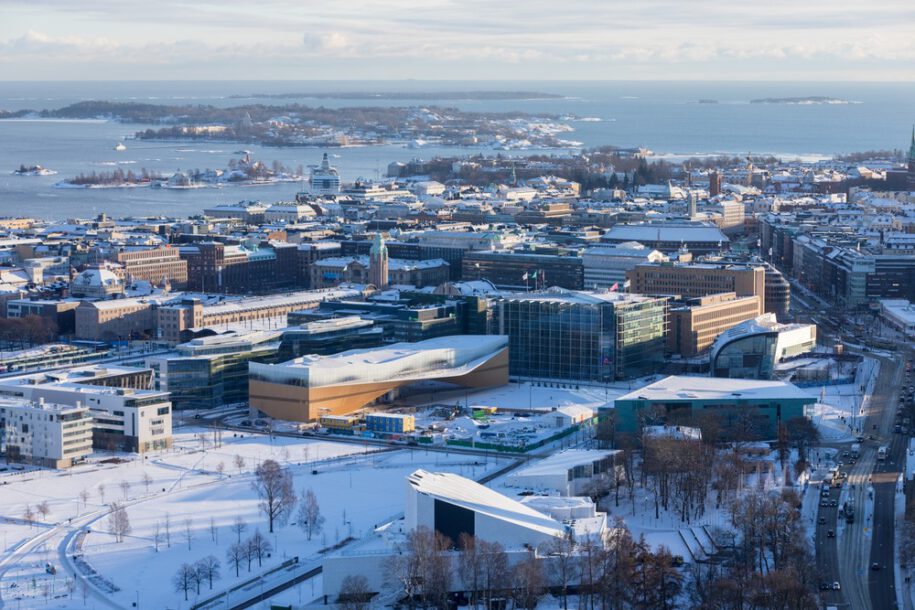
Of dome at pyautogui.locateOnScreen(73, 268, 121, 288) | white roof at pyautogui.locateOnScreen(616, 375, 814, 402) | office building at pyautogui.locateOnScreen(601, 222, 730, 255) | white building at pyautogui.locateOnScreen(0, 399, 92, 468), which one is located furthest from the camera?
office building at pyautogui.locateOnScreen(601, 222, 730, 255)

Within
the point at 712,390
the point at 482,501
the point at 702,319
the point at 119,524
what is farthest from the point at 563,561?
the point at 702,319

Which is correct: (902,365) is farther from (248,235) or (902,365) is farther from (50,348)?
(248,235)

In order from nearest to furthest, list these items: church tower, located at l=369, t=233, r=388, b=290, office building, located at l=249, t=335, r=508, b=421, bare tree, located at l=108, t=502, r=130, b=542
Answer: bare tree, located at l=108, t=502, r=130, b=542 < office building, located at l=249, t=335, r=508, b=421 < church tower, located at l=369, t=233, r=388, b=290

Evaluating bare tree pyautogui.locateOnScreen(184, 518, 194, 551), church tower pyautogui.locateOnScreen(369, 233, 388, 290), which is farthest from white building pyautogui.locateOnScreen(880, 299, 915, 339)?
bare tree pyautogui.locateOnScreen(184, 518, 194, 551)

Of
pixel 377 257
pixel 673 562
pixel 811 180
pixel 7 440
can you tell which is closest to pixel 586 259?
pixel 377 257

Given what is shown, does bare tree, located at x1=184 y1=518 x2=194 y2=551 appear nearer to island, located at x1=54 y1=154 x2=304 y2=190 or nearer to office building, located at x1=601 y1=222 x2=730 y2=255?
office building, located at x1=601 y1=222 x2=730 y2=255

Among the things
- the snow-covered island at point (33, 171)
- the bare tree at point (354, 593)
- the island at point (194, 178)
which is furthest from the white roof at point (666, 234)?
the snow-covered island at point (33, 171)
